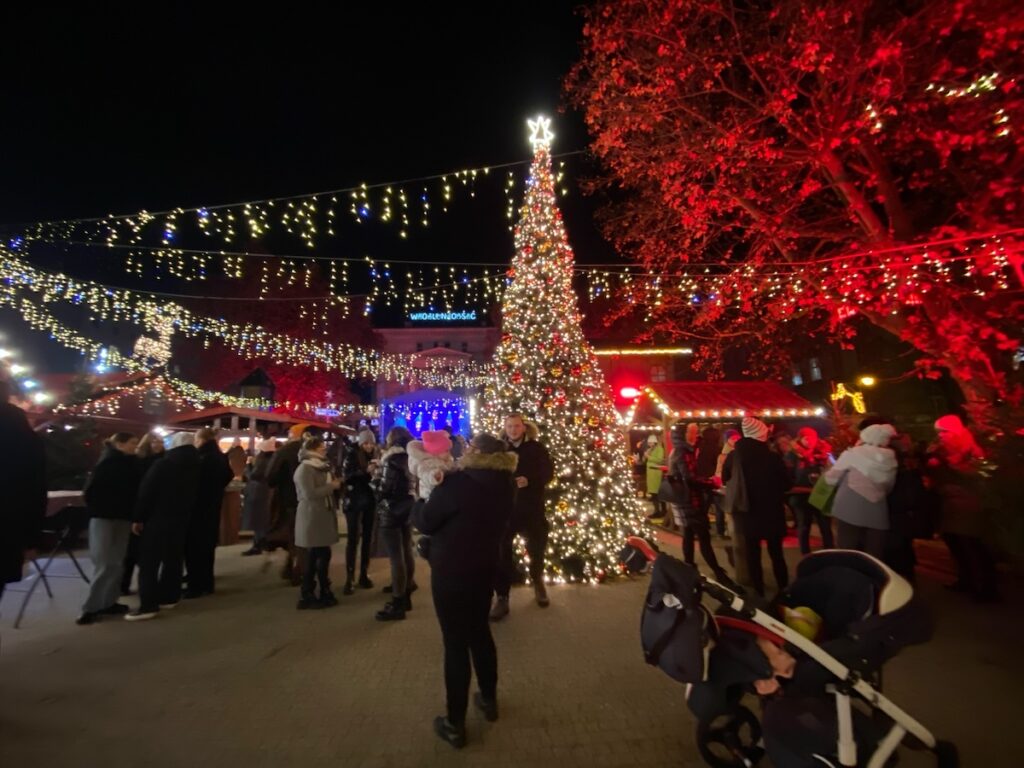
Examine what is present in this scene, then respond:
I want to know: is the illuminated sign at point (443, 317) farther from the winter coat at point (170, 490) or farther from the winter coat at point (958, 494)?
the winter coat at point (958, 494)

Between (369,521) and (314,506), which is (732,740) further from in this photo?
(369,521)

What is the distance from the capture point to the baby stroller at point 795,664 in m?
2.46

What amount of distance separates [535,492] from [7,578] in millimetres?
4027

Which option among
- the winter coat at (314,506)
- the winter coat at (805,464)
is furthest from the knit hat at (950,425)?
the winter coat at (314,506)

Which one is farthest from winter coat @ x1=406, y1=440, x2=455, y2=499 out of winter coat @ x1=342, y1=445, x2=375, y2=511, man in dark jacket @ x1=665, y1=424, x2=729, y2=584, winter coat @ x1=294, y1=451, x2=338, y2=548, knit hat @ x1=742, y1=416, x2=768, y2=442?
man in dark jacket @ x1=665, y1=424, x2=729, y2=584

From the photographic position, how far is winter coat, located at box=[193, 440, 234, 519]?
637 cm

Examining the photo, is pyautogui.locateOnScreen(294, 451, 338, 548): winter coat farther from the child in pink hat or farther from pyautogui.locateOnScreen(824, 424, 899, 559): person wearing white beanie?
pyautogui.locateOnScreen(824, 424, 899, 559): person wearing white beanie

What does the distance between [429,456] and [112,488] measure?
10.7 feet

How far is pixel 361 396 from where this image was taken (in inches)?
1960

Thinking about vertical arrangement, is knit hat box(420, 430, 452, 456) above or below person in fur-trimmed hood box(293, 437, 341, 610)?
above

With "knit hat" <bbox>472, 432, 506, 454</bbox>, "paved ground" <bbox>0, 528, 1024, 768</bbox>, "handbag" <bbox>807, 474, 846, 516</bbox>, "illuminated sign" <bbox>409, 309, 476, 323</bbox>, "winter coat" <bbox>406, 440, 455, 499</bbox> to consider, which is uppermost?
"illuminated sign" <bbox>409, 309, 476, 323</bbox>

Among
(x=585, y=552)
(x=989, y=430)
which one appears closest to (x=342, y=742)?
(x=585, y=552)

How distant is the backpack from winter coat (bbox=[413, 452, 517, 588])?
102cm

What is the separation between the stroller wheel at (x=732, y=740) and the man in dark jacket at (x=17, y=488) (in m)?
4.14
